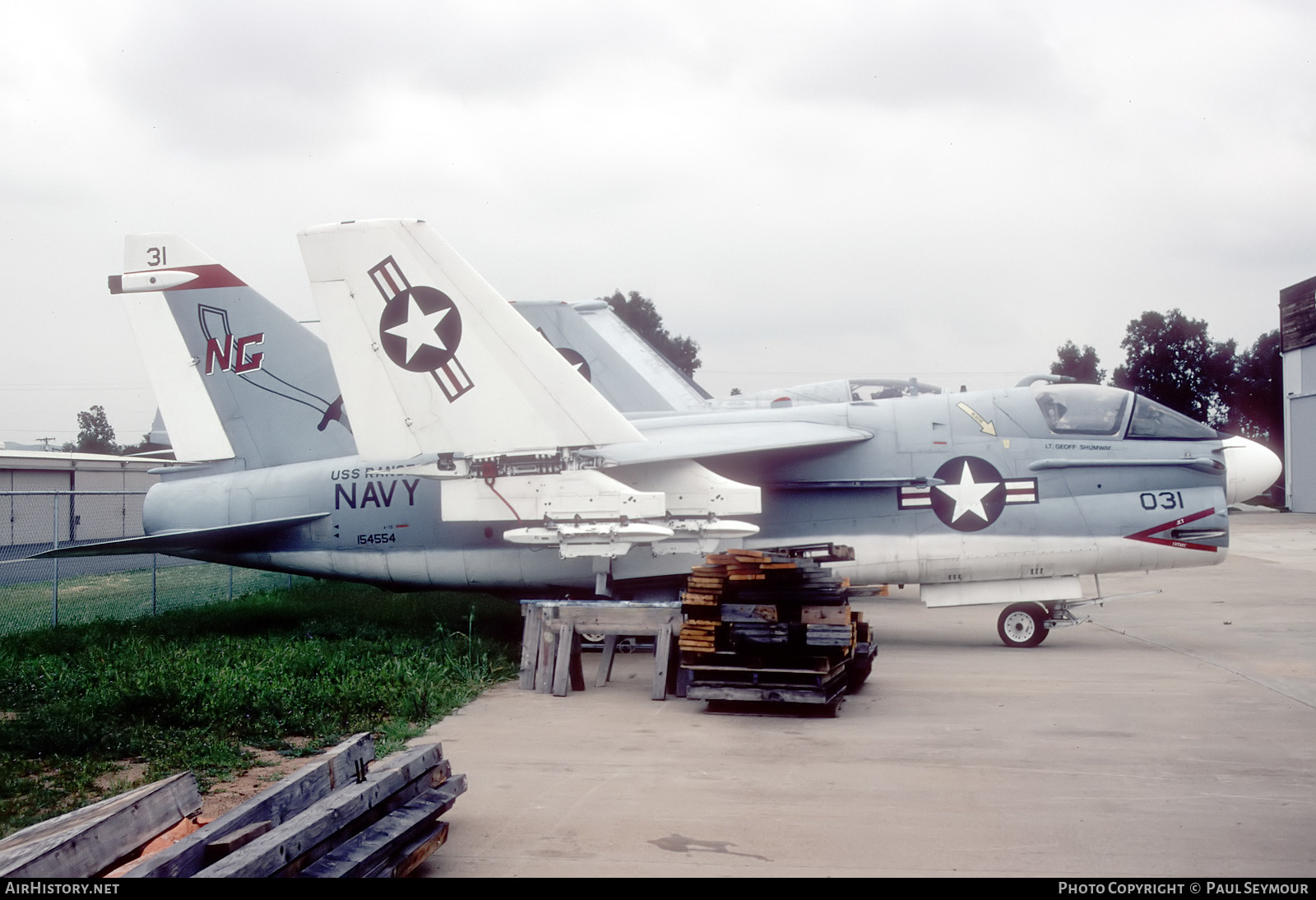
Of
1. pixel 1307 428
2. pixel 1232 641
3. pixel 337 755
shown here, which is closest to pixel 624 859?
pixel 337 755

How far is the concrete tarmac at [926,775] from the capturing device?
15.2ft

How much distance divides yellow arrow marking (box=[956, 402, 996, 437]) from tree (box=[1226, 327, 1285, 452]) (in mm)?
67282

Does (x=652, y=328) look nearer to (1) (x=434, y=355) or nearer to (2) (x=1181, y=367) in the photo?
(2) (x=1181, y=367)

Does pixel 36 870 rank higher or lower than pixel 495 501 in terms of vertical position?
lower

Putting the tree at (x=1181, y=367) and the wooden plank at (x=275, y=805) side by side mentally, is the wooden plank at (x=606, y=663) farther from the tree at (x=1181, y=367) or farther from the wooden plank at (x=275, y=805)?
the tree at (x=1181, y=367)

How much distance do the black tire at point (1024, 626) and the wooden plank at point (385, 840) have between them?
8442 mm

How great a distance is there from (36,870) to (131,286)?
1045 cm

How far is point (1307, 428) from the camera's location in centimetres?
4494

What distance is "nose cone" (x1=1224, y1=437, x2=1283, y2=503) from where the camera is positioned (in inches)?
450

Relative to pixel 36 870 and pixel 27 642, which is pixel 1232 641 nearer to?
pixel 36 870

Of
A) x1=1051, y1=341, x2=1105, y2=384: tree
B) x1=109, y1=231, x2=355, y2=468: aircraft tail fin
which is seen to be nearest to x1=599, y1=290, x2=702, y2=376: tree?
x1=1051, y1=341, x2=1105, y2=384: tree

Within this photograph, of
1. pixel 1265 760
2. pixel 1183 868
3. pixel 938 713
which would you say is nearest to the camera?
pixel 1183 868

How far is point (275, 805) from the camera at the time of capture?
4023 mm

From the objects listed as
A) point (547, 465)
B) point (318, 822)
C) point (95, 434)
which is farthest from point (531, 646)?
point (95, 434)
